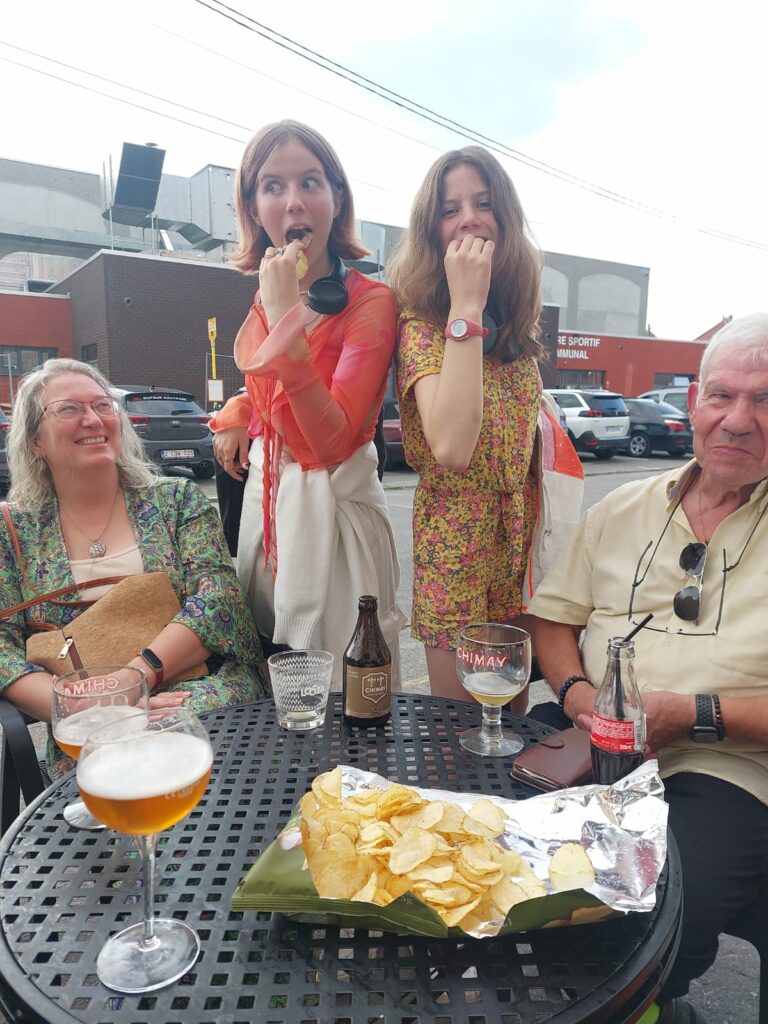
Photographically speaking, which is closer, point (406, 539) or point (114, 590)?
point (114, 590)

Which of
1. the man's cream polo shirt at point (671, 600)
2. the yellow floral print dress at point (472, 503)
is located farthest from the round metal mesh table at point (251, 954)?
the yellow floral print dress at point (472, 503)

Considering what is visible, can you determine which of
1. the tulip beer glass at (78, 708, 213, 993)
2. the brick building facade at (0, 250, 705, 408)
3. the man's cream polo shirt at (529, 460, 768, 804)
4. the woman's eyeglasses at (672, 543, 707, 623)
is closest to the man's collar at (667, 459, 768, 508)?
the man's cream polo shirt at (529, 460, 768, 804)

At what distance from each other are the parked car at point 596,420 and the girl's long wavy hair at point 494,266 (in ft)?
46.1

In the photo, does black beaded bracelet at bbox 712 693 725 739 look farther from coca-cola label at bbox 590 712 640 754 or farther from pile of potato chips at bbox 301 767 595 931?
pile of potato chips at bbox 301 767 595 931

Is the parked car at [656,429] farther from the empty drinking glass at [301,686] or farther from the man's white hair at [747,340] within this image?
the empty drinking glass at [301,686]

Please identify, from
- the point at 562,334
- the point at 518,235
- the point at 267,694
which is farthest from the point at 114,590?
the point at 562,334

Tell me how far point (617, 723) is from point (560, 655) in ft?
1.99

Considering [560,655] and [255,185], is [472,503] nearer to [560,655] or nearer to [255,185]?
[560,655]

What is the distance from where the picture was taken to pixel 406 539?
6926 mm

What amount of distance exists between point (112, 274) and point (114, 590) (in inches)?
654

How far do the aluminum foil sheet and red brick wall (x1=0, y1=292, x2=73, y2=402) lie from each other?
64.7 feet

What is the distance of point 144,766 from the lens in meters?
0.86

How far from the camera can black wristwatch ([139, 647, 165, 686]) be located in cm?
188

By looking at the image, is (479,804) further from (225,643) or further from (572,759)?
(225,643)
